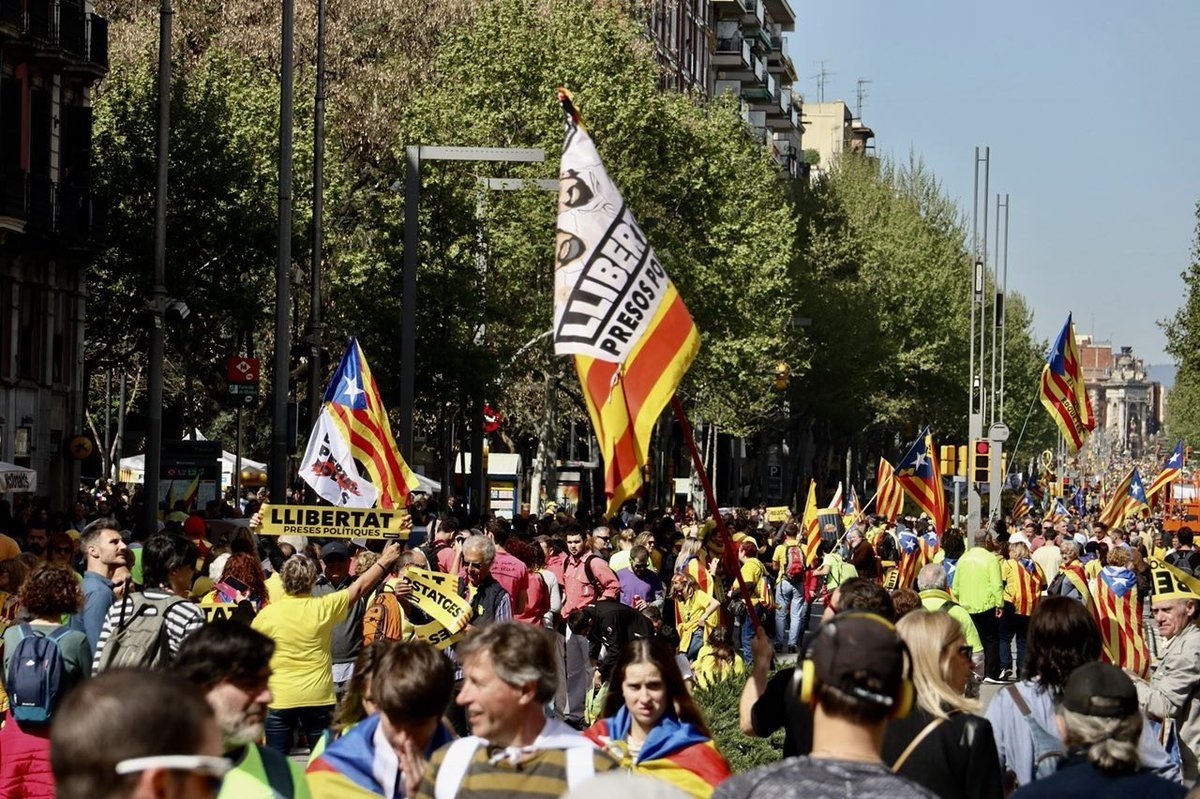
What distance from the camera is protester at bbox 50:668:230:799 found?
314 centimetres

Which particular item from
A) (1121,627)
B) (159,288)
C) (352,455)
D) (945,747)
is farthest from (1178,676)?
(159,288)

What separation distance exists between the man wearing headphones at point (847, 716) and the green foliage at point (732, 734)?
21.1 feet

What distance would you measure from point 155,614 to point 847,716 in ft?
17.2

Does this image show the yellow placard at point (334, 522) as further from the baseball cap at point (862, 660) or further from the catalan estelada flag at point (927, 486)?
the catalan estelada flag at point (927, 486)

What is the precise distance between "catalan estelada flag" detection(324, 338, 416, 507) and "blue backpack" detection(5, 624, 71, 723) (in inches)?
365

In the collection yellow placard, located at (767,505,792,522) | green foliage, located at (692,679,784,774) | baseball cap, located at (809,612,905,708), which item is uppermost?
baseball cap, located at (809,612,905,708)

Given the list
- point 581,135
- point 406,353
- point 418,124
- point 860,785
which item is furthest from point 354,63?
point 860,785

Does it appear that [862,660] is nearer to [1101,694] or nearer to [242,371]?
[1101,694]

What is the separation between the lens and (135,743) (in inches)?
124

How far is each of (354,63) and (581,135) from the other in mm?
38029

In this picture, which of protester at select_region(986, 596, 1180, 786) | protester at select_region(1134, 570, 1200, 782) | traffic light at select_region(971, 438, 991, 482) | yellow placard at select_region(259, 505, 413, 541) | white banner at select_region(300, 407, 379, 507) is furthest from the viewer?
traffic light at select_region(971, 438, 991, 482)

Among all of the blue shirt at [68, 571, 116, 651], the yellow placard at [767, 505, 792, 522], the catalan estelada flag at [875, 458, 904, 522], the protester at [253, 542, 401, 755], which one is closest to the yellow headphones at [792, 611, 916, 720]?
the protester at [253, 542, 401, 755]

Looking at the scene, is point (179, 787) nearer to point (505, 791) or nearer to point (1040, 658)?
point (505, 791)

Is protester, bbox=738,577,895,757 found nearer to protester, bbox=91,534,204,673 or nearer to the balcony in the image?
protester, bbox=91,534,204,673
